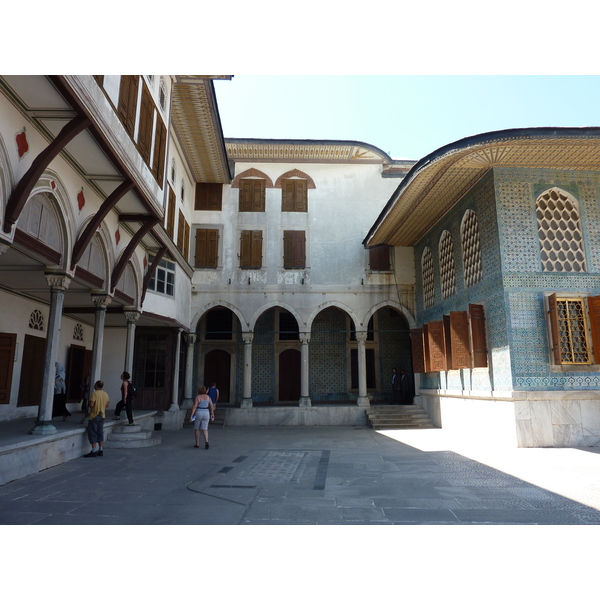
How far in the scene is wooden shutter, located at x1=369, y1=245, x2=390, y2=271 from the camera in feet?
50.6

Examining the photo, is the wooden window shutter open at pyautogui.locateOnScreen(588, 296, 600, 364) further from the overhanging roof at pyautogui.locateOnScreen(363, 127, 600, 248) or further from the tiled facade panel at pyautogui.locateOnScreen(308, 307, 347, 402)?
the tiled facade panel at pyautogui.locateOnScreen(308, 307, 347, 402)

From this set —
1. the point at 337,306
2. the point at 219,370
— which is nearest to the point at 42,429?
the point at 337,306

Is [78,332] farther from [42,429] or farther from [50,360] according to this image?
[42,429]

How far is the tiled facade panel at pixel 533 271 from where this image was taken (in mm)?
8938

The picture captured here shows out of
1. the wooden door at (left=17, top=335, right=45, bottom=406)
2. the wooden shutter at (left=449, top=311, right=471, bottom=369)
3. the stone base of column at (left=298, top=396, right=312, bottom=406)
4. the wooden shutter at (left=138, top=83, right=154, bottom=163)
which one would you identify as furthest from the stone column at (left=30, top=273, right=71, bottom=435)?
the stone base of column at (left=298, top=396, right=312, bottom=406)

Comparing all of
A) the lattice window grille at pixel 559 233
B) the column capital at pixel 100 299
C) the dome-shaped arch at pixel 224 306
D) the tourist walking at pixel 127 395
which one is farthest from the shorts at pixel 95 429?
the lattice window grille at pixel 559 233

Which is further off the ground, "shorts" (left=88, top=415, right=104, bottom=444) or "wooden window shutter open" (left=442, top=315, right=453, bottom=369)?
"wooden window shutter open" (left=442, top=315, right=453, bottom=369)

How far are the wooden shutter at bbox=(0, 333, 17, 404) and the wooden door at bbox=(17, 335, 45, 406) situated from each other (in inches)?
16.3

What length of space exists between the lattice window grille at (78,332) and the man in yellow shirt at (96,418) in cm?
525

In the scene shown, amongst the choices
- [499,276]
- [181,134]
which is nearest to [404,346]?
[499,276]

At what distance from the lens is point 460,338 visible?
10719 millimetres

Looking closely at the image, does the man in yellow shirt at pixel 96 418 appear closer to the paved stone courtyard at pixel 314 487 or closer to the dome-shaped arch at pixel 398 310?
the paved stone courtyard at pixel 314 487

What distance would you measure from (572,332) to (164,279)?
9.83m
